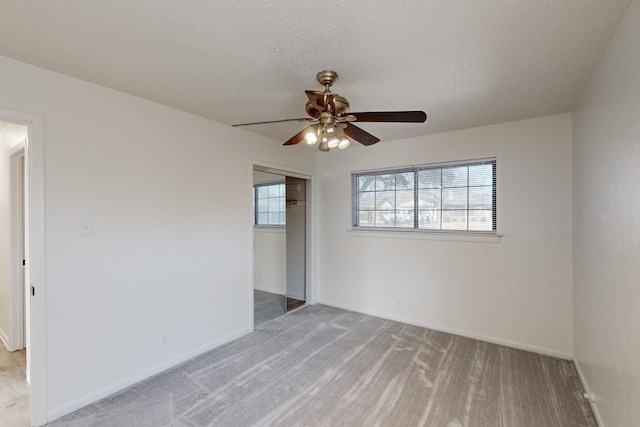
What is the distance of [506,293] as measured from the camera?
314 cm

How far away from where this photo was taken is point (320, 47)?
5.68 ft

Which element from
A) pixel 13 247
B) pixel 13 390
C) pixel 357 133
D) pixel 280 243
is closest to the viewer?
pixel 357 133

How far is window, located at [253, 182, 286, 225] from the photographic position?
5035 millimetres

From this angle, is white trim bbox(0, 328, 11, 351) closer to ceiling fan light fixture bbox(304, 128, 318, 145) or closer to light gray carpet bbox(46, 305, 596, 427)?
light gray carpet bbox(46, 305, 596, 427)

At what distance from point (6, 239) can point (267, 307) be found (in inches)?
123

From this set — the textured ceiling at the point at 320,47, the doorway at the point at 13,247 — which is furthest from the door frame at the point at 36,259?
the doorway at the point at 13,247

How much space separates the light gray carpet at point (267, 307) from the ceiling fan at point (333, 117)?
2.68 m

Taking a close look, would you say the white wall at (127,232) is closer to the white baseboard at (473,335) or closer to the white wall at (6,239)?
the white wall at (6,239)

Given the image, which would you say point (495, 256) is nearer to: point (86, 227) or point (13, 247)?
point (86, 227)

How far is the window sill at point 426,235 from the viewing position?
3255mm

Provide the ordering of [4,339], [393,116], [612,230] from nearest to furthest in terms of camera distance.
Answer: [612,230], [393,116], [4,339]

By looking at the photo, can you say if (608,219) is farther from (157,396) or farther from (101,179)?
(101,179)

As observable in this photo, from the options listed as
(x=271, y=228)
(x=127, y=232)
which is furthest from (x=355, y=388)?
(x=271, y=228)

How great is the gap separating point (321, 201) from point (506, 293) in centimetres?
271
